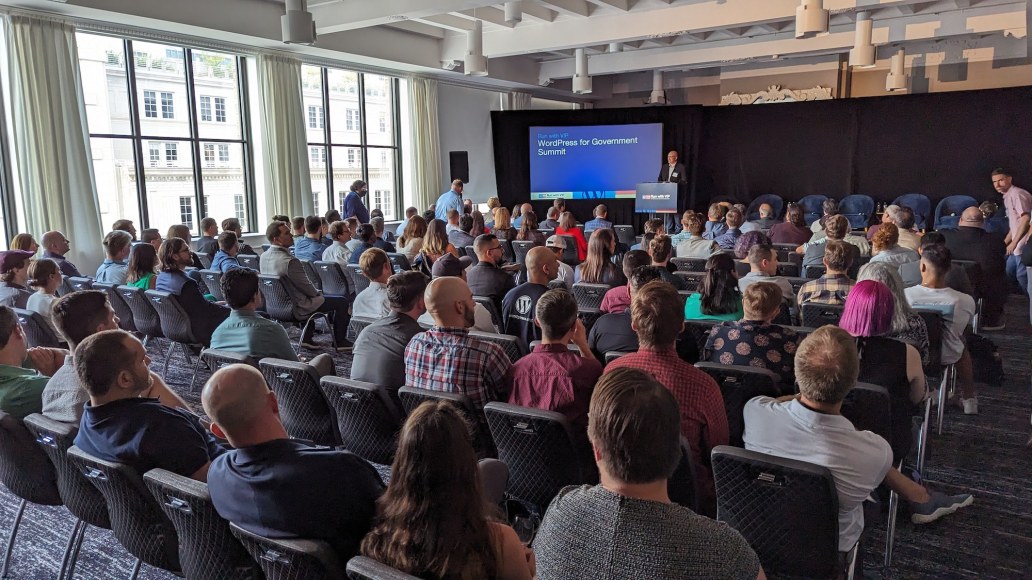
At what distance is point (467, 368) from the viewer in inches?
109

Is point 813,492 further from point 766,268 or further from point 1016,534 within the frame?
point 766,268

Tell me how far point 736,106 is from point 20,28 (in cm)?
1187

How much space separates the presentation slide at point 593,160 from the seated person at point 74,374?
1203 cm

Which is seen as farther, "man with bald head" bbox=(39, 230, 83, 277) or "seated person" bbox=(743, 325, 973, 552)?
"man with bald head" bbox=(39, 230, 83, 277)

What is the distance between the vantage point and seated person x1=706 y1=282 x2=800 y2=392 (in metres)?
2.95

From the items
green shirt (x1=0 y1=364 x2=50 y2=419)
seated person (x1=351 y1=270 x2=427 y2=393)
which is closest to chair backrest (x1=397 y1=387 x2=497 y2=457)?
seated person (x1=351 y1=270 x2=427 y2=393)

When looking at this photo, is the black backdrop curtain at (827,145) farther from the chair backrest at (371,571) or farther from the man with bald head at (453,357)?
the chair backrest at (371,571)

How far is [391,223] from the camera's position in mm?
13445

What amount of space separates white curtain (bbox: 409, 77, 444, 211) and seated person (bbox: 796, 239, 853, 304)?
10.3m

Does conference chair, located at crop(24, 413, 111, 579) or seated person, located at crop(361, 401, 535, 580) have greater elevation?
seated person, located at crop(361, 401, 535, 580)

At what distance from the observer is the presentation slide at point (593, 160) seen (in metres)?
13.9

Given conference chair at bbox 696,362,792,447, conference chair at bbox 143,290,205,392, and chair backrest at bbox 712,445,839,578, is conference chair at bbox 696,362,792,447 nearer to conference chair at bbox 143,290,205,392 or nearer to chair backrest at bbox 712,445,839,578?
chair backrest at bbox 712,445,839,578

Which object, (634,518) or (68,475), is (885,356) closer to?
(634,518)

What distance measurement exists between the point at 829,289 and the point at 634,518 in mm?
3283
